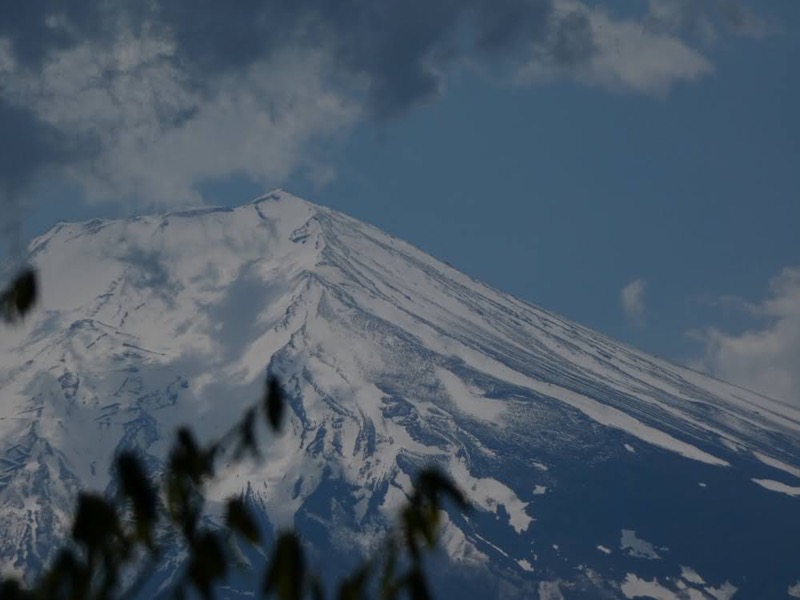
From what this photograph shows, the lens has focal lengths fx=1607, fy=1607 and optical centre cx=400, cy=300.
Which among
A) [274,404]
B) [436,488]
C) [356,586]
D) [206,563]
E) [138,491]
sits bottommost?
[206,563]

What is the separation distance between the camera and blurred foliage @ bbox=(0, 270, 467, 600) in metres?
8.45

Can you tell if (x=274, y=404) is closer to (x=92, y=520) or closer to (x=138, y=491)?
(x=138, y=491)

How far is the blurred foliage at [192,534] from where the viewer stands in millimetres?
8445

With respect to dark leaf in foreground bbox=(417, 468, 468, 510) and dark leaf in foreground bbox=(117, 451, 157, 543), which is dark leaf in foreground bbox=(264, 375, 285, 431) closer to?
dark leaf in foreground bbox=(117, 451, 157, 543)

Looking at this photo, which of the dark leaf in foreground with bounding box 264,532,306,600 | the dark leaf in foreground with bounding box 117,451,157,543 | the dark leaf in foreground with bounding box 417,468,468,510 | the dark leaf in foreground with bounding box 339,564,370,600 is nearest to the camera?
the dark leaf in foreground with bounding box 264,532,306,600

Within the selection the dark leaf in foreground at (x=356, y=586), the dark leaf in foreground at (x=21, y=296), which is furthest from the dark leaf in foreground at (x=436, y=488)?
the dark leaf in foreground at (x=21, y=296)

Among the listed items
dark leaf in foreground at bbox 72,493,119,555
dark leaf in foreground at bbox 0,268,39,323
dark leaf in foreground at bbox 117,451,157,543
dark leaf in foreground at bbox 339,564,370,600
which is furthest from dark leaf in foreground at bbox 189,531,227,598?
dark leaf in foreground at bbox 0,268,39,323

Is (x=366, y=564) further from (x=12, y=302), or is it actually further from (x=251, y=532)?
(x=12, y=302)

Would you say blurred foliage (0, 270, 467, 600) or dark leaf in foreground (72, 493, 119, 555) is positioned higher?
blurred foliage (0, 270, 467, 600)

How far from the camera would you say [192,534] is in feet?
28.5

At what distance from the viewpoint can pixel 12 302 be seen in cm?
935

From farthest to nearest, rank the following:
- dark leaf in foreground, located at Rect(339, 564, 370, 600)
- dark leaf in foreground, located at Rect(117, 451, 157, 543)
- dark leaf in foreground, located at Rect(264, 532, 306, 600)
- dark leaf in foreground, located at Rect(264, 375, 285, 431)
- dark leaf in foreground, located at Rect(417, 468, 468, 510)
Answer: dark leaf in foreground, located at Rect(264, 375, 285, 431), dark leaf in foreground, located at Rect(339, 564, 370, 600), dark leaf in foreground, located at Rect(417, 468, 468, 510), dark leaf in foreground, located at Rect(117, 451, 157, 543), dark leaf in foreground, located at Rect(264, 532, 306, 600)

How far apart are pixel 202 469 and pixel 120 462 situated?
2.74 ft

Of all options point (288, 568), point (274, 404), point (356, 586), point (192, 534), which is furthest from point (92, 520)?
point (356, 586)
